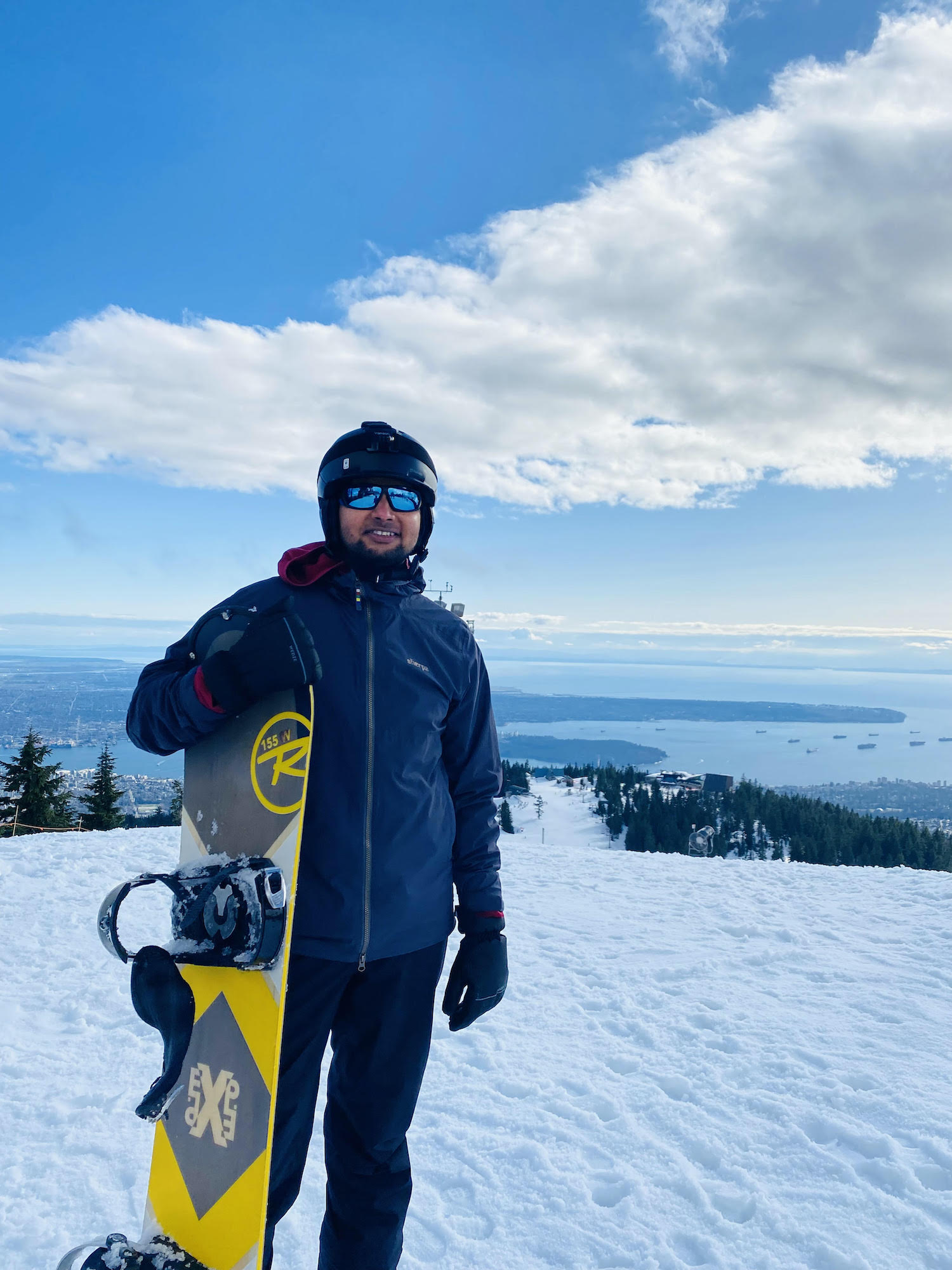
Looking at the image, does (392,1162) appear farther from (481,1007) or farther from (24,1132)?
(24,1132)

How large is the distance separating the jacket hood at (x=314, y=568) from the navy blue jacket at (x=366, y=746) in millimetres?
23

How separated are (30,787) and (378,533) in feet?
85.2

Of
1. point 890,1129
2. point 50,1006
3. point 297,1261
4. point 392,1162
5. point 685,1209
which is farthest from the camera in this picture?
point 50,1006

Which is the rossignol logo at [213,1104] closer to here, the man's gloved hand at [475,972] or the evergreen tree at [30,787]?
the man's gloved hand at [475,972]

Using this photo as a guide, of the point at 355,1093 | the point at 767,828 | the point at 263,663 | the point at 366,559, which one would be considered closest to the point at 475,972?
the point at 355,1093

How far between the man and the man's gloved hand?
0.20 meters

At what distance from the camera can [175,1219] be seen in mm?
1992

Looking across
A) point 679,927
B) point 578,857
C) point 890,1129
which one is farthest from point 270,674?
point 578,857

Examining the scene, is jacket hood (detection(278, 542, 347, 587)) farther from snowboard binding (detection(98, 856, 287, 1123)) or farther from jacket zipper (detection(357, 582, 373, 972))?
snowboard binding (detection(98, 856, 287, 1123))

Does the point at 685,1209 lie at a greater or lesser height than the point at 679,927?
greater

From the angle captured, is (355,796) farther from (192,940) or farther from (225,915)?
(192,940)

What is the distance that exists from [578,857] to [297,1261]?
28.2 feet

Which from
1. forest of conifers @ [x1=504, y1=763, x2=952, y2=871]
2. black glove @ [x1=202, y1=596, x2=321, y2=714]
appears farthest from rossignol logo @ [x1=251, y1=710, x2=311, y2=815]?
forest of conifers @ [x1=504, y1=763, x2=952, y2=871]

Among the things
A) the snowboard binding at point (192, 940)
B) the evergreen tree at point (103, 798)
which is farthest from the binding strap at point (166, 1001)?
the evergreen tree at point (103, 798)
